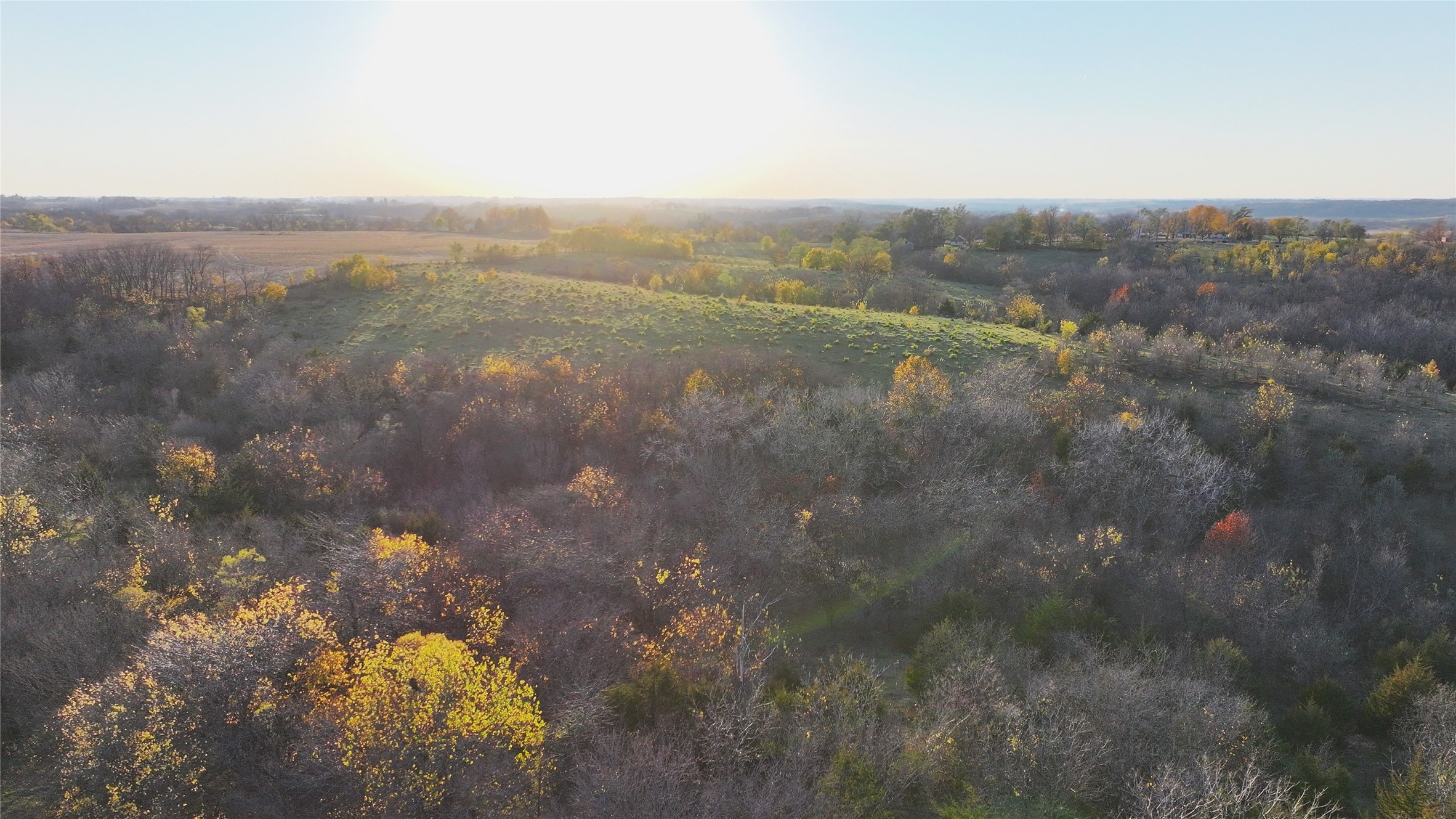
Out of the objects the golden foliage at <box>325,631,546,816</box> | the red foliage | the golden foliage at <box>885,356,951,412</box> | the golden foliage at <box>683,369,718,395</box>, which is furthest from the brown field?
the red foliage

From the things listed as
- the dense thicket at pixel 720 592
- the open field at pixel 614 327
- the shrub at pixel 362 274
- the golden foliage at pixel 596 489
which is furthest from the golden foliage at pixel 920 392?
the shrub at pixel 362 274

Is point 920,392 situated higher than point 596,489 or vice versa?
point 920,392

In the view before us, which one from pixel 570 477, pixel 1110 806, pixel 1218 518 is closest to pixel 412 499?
pixel 570 477

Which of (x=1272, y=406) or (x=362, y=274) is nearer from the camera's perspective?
(x=1272, y=406)

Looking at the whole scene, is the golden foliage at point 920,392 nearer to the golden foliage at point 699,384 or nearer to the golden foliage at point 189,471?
the golden foliage at point 699,384

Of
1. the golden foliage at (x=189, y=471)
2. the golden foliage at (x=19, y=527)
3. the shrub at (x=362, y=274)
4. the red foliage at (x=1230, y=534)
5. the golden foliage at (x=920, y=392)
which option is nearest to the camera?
the golden foliage at (x=19, y=527)

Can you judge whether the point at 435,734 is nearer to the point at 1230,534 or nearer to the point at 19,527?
→ the point at 19,527

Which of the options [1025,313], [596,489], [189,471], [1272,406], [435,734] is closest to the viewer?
[435,734]

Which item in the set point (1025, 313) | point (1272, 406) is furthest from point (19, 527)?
point (1025, 313)
